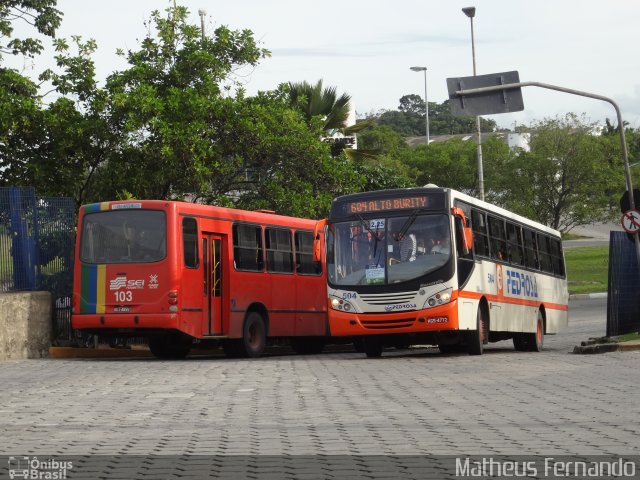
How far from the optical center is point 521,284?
86.6 ft

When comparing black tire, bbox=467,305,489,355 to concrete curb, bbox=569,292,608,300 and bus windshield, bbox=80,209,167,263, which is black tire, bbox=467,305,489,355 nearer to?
bus windshield, bbox=80,209,167,263

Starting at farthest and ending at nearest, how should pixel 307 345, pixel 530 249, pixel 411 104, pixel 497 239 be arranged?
1. pixel 411 104
2. pixel 307 345
3. pixel 530 249
4. pixel 497 239

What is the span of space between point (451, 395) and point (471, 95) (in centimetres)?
1470

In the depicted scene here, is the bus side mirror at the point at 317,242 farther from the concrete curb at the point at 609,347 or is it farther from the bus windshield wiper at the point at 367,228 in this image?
the concrete curb at the point at 609,347

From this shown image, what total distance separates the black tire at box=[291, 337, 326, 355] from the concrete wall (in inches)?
276

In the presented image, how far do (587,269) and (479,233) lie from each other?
148 feet

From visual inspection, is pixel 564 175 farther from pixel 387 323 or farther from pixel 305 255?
pixel 387 323

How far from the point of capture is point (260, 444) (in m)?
9.52

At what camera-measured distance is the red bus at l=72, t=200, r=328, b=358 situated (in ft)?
72.0

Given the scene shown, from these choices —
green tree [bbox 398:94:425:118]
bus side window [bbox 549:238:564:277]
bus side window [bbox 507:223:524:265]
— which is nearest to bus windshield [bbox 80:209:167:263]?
bus side window [bbox 507:223:524:265]

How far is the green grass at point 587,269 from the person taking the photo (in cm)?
5805

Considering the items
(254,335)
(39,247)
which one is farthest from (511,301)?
(39,247)

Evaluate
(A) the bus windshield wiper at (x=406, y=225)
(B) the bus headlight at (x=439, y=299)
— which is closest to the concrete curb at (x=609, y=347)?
(B) the bus headlight at (x=439, y=299)

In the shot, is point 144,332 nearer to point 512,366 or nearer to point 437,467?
point 512,366
